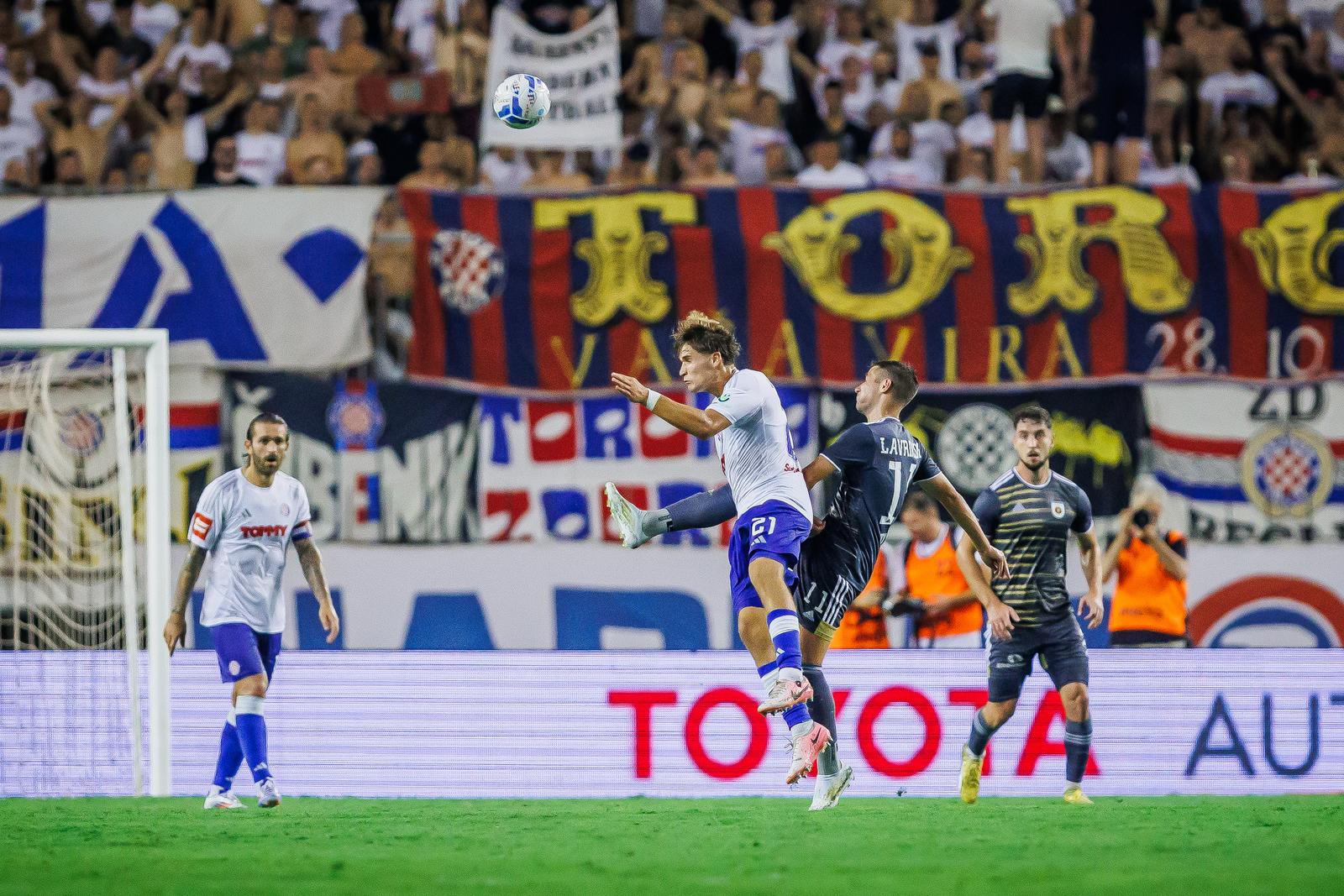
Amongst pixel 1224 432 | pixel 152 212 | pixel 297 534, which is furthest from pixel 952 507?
pixel 152 212

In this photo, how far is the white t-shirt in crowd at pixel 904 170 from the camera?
50.2 feet

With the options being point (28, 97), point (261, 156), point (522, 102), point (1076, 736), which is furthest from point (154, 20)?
point (1076, 736)

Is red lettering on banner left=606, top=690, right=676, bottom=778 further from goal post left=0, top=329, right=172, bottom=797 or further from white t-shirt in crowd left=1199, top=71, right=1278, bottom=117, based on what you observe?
white t-shirt in crowd left=1199, top=71, right=1278, bottom=117

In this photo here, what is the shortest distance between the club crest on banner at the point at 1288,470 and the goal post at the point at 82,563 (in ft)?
29.4

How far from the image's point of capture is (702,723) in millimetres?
10609

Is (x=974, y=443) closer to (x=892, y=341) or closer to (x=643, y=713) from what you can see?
(x=892, y=341)

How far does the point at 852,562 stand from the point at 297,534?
3.11 metres

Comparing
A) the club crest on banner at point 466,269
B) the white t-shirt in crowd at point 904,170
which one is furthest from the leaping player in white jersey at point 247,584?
the white t-shirt in crowd at point 904,170

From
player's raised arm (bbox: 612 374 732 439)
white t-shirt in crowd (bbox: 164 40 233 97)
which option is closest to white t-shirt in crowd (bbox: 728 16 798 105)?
white t-shirt in crowd (bbox: 164 40 233 97)

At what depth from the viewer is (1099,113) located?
15078 millimetres

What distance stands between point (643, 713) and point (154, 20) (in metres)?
9.12

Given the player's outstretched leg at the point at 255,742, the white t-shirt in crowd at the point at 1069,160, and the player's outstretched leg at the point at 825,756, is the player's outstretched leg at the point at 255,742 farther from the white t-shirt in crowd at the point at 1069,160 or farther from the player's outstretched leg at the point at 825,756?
the white t-shirt in crowd at the point at 1069,160

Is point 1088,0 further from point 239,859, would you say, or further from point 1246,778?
point 239,859

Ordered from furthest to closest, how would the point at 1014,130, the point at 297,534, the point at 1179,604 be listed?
1. the point at 1014,130
2. the point at 1179,604
3. the point at 297,534
